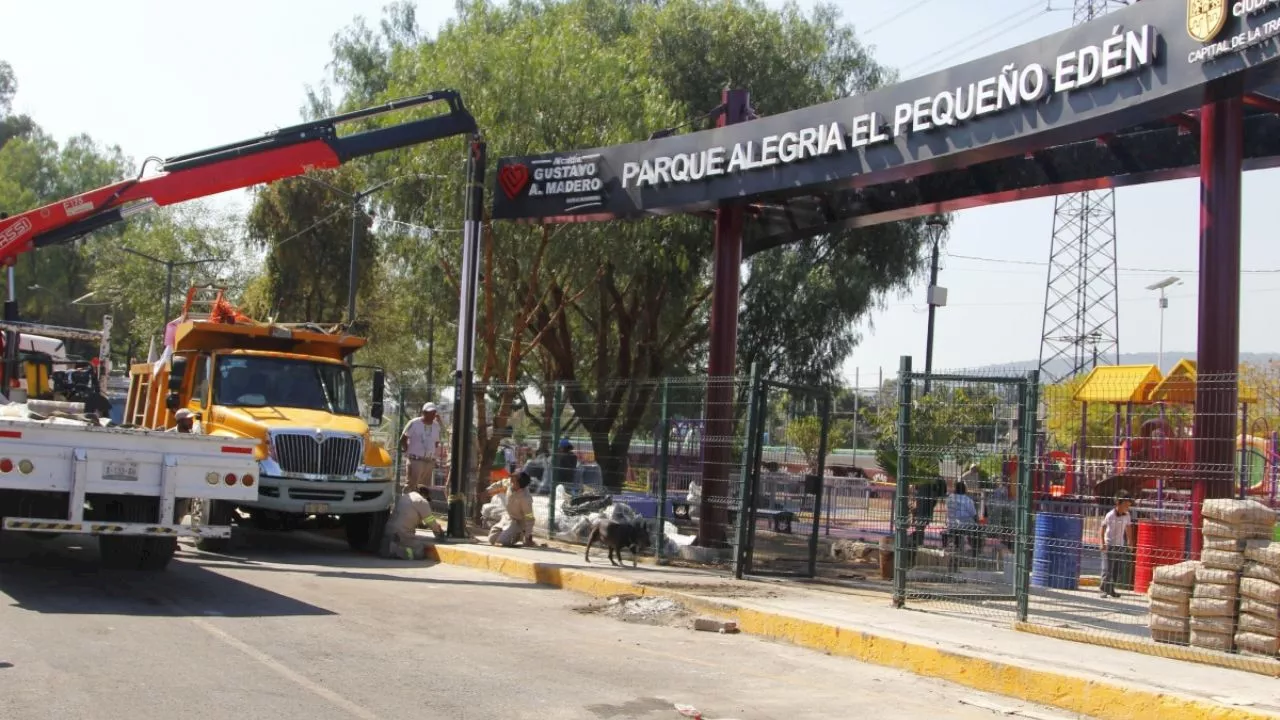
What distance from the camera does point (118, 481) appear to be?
10969 mm

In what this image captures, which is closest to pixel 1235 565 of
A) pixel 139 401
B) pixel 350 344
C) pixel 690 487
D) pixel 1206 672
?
pixel 1206 672

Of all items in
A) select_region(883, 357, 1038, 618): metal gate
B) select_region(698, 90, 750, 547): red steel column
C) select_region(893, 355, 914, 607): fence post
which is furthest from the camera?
select_region(698, 90, 750, 547): red steel column

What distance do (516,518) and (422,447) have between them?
8.15ft

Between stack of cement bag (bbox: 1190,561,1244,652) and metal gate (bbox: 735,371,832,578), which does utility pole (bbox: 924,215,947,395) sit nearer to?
metal gate (bbox: 735,371,832,578)

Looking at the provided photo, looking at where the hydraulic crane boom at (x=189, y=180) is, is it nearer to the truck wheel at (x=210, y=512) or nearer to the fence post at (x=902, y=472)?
the truck wheel at (x=210, y=512)

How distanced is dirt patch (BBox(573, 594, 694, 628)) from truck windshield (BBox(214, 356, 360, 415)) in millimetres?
5619

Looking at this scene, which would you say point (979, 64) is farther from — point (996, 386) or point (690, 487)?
point (690, 487)

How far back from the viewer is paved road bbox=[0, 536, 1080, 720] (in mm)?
7137

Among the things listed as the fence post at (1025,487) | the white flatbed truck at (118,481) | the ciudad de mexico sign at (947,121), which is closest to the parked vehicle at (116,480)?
the white flatbed truck at (118,481)

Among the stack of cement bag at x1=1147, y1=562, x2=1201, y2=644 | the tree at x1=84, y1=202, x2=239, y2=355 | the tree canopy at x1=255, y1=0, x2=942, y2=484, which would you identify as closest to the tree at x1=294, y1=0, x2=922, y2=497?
the tree canopy at x1=255, y1=0, x2=942, y2=484

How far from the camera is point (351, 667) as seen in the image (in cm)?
824

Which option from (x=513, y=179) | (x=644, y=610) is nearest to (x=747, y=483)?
(x=644, y=610)

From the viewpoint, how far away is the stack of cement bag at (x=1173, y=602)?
9.70m

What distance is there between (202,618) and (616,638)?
3.34m
